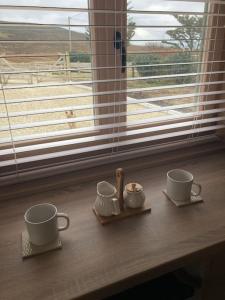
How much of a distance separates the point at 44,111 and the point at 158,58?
1.64 feet

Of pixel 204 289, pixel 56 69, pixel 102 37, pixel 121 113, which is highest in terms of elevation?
pixel 102 37

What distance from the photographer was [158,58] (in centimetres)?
108

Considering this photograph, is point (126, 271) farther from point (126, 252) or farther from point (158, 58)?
point (158, 58)

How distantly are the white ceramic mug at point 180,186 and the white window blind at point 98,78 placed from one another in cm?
26

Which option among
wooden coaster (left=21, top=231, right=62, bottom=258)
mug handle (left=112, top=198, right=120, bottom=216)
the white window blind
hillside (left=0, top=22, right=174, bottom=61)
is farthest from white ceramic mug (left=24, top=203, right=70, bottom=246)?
hillside (left=0, top=22, right=174, bottom=61)

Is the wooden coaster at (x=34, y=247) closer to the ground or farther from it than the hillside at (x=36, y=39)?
closer to the ground

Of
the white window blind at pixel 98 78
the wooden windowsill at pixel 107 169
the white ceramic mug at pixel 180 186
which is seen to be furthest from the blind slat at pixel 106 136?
the white ceramic mug at pixel 180 186

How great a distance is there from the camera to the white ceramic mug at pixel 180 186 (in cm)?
87

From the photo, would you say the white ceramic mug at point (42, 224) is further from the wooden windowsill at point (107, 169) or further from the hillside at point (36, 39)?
the hillside at point (36, 39)

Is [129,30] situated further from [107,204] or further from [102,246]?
[102,246]

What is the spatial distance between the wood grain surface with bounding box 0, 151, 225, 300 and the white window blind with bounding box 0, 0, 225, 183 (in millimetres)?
207

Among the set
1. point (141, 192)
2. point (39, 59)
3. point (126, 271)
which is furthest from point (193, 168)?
point (39, 59)

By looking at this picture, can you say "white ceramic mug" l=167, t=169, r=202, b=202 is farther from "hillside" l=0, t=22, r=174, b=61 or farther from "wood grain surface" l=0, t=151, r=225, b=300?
"hillside" l=0, t=22, r=174, b=61

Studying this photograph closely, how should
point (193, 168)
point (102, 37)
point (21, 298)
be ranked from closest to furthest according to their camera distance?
point (21, 298)
point (102, 37)
point (193, 168)
